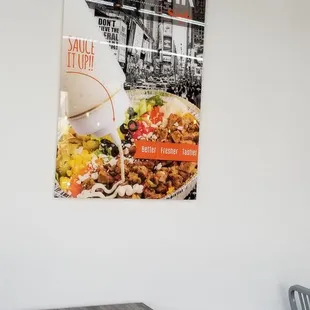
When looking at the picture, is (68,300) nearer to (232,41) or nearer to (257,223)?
(257,223)

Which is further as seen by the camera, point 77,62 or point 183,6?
point 183,6

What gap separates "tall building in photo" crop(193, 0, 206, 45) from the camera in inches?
72.6

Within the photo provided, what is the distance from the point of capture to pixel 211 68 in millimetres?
1891

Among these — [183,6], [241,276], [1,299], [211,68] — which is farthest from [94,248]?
[183,6]

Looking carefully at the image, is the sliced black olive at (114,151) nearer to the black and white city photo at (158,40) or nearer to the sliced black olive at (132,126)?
the sliced black olive at (132,126)

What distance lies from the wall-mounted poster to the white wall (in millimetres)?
54

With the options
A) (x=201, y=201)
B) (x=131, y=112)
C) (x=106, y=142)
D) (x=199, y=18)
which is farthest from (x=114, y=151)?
(x=199, y=18)

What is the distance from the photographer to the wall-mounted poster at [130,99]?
5.33ft

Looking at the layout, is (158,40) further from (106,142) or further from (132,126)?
(106,142)

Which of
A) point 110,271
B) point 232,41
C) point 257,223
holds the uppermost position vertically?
point 232,41

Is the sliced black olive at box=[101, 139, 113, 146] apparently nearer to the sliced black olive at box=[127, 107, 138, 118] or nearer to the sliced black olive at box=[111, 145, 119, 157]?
the sliced black olive at box=[111, 145, 119, 157]

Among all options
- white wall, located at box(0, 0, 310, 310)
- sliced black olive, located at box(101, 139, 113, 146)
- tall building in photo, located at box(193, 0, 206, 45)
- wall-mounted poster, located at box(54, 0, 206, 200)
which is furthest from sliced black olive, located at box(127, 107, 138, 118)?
tall building in photo, located at box(193, 0, 206, 45)

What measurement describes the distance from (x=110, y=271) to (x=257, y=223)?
2.35ft

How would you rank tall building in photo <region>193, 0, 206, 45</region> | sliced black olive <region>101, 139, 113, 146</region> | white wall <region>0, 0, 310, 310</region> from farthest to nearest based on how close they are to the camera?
tall building in photo <region>193, 0, 206, 45</region>, sliced black olive <region>101, 139, 113, 146</region>, white wall <region>0, 0, 310, 310</region>
